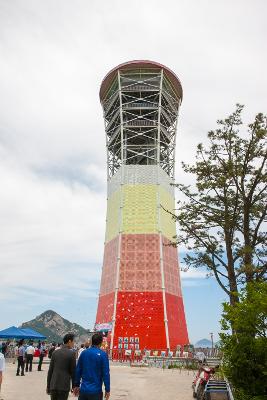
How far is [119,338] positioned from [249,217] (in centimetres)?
2687

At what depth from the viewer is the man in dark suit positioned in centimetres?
745

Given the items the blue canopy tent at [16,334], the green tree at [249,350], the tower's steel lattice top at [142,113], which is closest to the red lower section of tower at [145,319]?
the blue canopy tent at [16,334]

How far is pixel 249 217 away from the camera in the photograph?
1838 cm

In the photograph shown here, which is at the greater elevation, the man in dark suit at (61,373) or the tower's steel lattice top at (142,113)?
the tower's steel lattice top at (142,113)

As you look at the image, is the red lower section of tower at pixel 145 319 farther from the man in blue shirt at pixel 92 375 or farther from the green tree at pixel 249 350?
the man in blue shirt at pixel 92 375

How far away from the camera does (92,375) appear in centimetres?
673

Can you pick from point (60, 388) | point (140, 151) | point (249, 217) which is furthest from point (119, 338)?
point (60, 388)

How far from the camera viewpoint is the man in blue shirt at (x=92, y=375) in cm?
662

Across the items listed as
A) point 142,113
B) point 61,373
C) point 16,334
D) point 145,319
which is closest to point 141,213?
point 145,319

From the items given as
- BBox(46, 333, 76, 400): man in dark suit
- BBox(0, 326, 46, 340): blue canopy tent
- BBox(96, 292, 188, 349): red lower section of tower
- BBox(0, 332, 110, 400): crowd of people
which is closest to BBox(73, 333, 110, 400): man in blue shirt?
BBox(0, 332, 110, 400): crowd of people

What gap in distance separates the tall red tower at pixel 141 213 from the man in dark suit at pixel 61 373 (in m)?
34.8

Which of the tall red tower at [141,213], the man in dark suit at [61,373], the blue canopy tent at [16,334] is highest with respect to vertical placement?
the tall red tower at [141,213]

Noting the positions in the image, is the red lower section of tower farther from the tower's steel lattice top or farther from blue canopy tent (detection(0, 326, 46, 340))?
the tower's steel lattice top

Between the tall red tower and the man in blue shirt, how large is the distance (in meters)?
35.6
